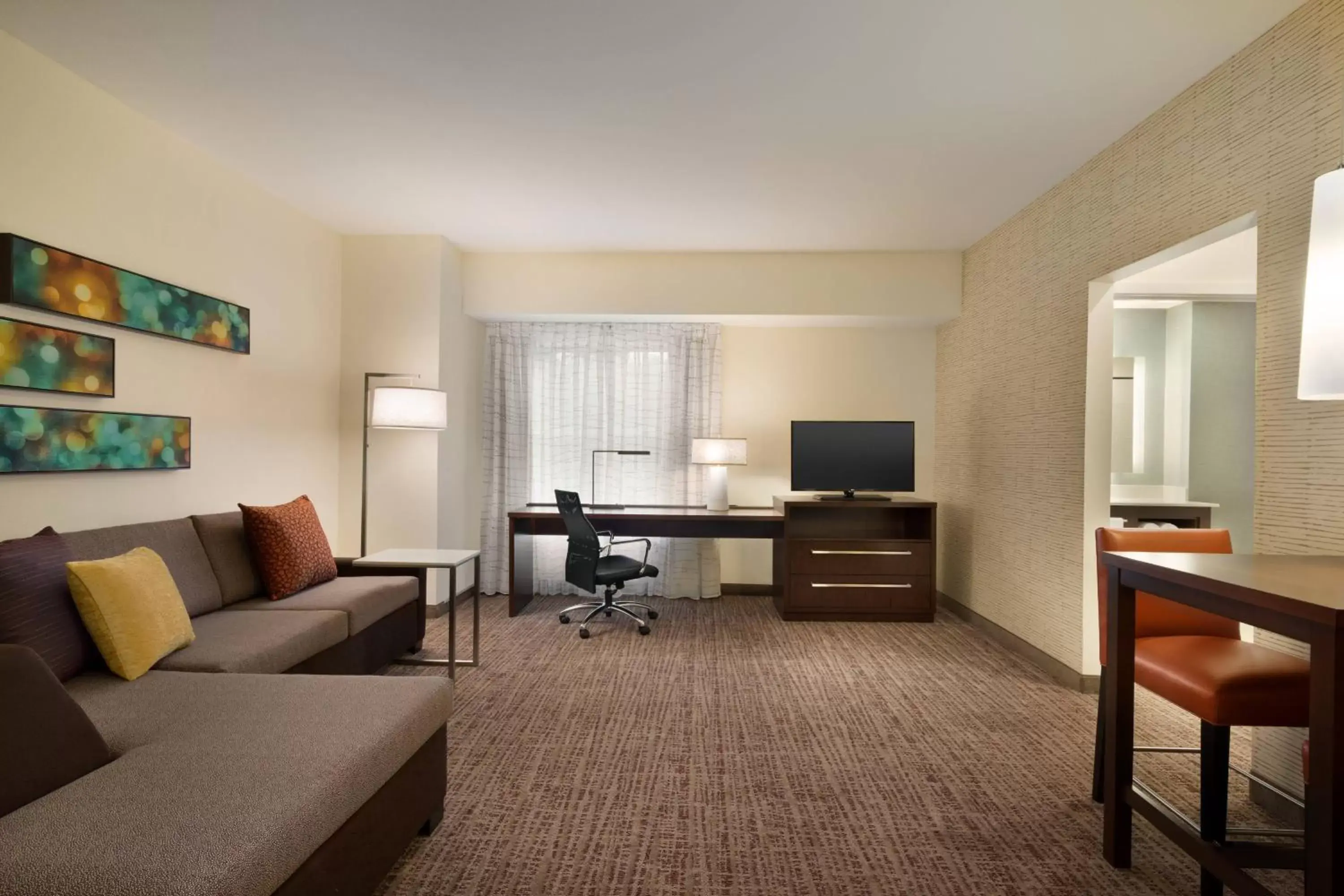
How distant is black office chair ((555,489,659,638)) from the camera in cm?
452

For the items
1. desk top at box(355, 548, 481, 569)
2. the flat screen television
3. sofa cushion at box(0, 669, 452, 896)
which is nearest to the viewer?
sofa cushion at box(0, 669, 452, 896)

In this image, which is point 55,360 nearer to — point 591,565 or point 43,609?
point 43,609

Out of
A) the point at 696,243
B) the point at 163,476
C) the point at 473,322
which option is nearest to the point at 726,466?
the point at 696,243

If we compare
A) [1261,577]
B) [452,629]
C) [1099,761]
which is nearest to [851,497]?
[1099,761]

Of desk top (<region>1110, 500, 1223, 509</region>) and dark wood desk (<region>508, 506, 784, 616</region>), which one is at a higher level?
desk top (<region>1110, 500, 1223, 509</region>)

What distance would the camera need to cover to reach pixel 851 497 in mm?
5215

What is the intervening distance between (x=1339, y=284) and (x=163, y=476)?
4430 mm

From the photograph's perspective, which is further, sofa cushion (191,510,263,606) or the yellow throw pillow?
sofa cushion (191,510,263,606)

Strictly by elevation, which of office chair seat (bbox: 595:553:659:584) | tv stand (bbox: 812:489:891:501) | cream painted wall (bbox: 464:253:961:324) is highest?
cream painted wall (bbox: 464:253:961:324)

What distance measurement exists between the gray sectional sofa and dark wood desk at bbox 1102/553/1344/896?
6.76 ft

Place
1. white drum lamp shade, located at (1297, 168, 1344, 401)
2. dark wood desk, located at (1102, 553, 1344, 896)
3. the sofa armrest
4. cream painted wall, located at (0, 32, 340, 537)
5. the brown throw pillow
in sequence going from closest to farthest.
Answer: dark wood desk, located at (1102, 553, 1344, 896) → white drum lamp shade, located at (1297, 168, 1344, 401) → cream painted wall, located at (0, 32, 340, 537) → the brown throw pillow → the sofa armrest

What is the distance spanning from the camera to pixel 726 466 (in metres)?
5.63

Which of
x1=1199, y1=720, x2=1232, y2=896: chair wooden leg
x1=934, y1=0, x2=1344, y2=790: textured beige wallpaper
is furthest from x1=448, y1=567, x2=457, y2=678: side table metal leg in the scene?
x1=934, y1=0, x2=1344, y2=790: textured beige wallpaper

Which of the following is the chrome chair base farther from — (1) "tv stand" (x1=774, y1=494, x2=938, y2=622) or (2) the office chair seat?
(1) "tv stand" (x1=774, y1=494, x2=938, y2=622)
